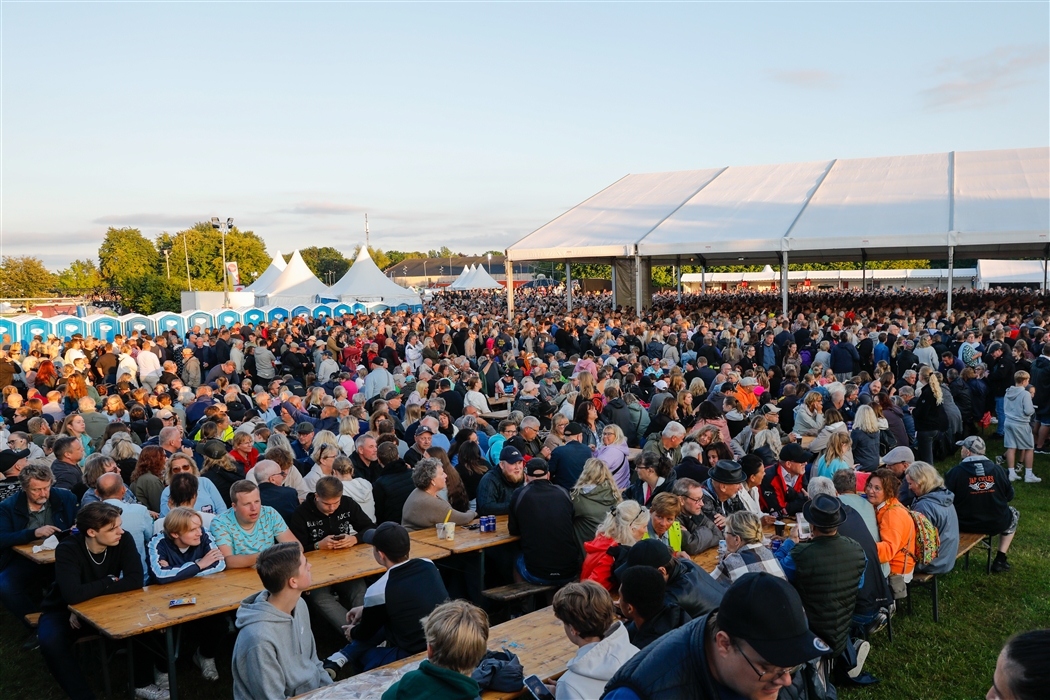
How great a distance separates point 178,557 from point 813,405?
6340 millimetres

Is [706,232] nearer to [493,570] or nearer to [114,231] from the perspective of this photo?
[493,570]

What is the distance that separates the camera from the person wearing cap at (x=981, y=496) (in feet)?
20.0

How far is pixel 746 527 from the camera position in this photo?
4.09m

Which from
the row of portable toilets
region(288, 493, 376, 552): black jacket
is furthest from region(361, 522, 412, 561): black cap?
the row of portable toilets

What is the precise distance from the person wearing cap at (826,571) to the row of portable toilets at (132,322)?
586 inches

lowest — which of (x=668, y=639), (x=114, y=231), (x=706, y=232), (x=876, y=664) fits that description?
(x=876, y=664)

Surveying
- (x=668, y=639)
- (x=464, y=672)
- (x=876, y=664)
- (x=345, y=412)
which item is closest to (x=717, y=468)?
(x=876, y=664)

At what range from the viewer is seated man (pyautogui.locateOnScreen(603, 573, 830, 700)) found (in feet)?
5.76

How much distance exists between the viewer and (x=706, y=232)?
2123 centimetres

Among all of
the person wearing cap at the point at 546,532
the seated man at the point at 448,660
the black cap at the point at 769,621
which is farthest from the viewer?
the person wearing cap at the point at 546,532

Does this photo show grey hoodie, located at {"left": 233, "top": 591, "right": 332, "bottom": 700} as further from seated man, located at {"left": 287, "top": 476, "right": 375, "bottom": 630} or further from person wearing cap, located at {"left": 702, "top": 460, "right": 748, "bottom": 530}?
person wearing cap, located at {"left": 702, "top": 460, "right": 748, "bottom": 530}

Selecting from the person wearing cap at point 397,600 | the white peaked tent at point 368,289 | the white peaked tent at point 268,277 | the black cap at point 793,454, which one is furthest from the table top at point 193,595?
the white peaked tent at point 268,277

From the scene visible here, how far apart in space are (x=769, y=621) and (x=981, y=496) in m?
5.45

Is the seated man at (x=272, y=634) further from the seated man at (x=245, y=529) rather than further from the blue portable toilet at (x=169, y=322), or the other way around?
the blue portable toilet at (x=169, y=322)
